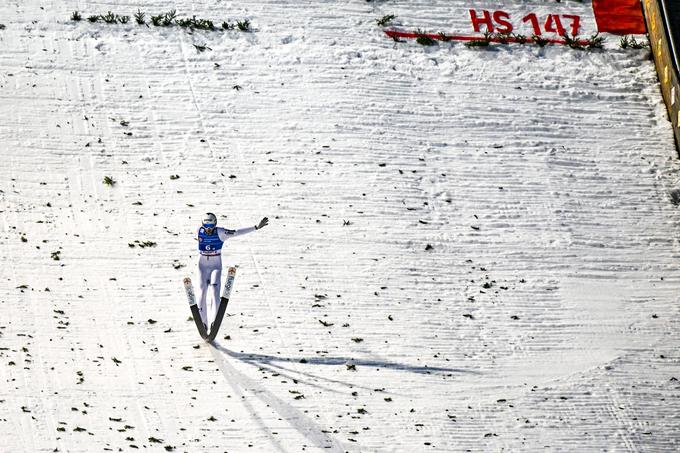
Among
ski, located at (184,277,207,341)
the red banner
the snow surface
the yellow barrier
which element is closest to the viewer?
the snow surface

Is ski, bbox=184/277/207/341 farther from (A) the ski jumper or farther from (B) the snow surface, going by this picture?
(B) the snow surface

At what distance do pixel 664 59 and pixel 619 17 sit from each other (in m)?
1.54

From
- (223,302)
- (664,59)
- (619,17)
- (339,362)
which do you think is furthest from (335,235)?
(619,17)

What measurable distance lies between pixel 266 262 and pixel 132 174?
7.31ft

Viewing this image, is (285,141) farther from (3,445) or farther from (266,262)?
(3,445)

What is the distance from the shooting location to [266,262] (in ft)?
47.5

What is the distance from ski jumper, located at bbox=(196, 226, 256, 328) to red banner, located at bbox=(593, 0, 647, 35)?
7.33m

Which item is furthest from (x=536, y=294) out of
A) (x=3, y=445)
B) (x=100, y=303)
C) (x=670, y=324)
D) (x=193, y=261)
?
(x=3, y=445)

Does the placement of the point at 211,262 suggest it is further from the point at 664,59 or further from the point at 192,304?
the point at 664,59

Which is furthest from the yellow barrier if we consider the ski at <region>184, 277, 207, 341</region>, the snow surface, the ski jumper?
the ski at <region>184, 277, 207, 341</region>

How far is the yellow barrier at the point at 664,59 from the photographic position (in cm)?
1639

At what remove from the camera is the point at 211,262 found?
13.3 meters

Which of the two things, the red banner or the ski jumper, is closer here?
the ski jumper

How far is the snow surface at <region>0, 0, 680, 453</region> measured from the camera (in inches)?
503
